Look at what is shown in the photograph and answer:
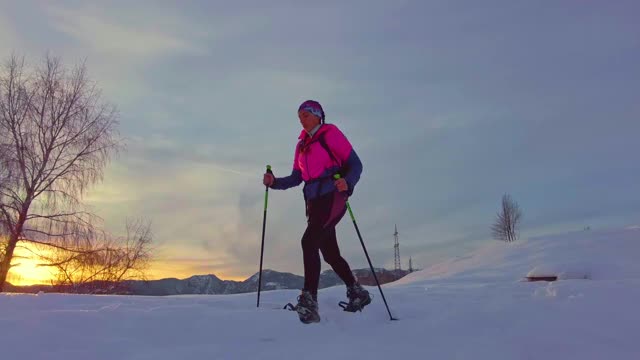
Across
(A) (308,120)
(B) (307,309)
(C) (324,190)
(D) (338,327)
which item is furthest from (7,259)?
(D) (338,327)

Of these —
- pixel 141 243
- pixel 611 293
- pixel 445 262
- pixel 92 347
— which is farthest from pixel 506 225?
pixel 92 347

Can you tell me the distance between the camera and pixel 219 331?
4.17m

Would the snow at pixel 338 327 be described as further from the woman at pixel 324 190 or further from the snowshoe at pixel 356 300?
the woman at pixel 324 190

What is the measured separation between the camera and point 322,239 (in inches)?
205

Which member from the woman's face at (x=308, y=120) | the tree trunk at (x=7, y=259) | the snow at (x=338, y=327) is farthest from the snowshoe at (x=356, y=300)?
the tree trunk at (x=7, y=259)

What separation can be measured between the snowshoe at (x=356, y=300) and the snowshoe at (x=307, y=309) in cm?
48

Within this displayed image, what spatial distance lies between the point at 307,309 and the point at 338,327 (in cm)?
34

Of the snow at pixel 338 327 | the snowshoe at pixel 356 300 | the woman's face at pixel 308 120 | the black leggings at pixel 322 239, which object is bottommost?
the snow at pixel 338 327

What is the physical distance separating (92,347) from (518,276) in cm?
1002

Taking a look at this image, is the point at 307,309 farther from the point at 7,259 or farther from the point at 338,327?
the point at 7,259

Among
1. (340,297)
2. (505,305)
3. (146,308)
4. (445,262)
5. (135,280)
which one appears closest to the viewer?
(146,308)

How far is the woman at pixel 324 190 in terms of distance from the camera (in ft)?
16.9

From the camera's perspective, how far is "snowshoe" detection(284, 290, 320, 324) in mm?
4712

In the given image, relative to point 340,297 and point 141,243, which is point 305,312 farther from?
point 141,243
